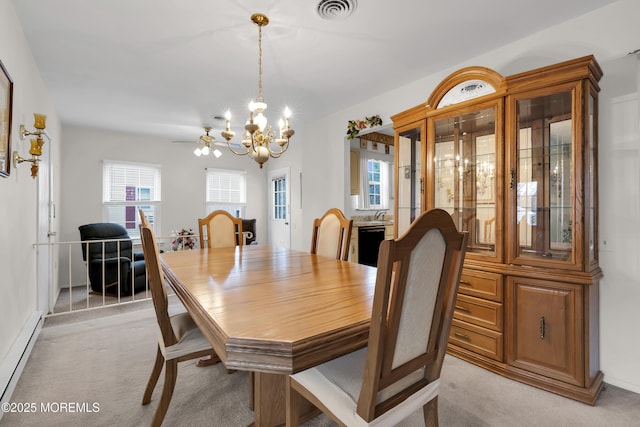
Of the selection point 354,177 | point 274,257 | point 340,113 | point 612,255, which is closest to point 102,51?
point 274,257

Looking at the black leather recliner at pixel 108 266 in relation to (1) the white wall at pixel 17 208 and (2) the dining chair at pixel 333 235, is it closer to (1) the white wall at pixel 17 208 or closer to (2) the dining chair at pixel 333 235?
(1) the white wall at pixel 17 208

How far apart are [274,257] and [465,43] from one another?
2.27 m

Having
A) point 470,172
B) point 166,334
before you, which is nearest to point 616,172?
point 470,172

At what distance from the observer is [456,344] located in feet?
7.76

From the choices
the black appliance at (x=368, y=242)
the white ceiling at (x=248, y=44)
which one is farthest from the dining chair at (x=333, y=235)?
the black appliance at (x=368, y=242)

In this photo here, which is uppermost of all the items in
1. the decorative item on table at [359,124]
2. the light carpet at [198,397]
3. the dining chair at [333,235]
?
the decorative item on table at [359,124]

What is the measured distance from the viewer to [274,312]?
1092 mm

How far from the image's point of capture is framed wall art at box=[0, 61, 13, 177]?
1.79m

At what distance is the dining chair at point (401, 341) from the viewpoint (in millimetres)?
874

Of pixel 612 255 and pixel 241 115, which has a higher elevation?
pixel 241 115

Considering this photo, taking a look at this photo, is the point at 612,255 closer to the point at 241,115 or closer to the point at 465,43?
the point at 465,43

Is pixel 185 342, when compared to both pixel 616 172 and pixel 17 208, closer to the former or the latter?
pixel 17 208

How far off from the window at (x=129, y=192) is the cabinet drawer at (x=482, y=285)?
507 cm

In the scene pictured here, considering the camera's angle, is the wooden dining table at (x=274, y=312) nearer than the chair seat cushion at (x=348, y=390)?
Yes
